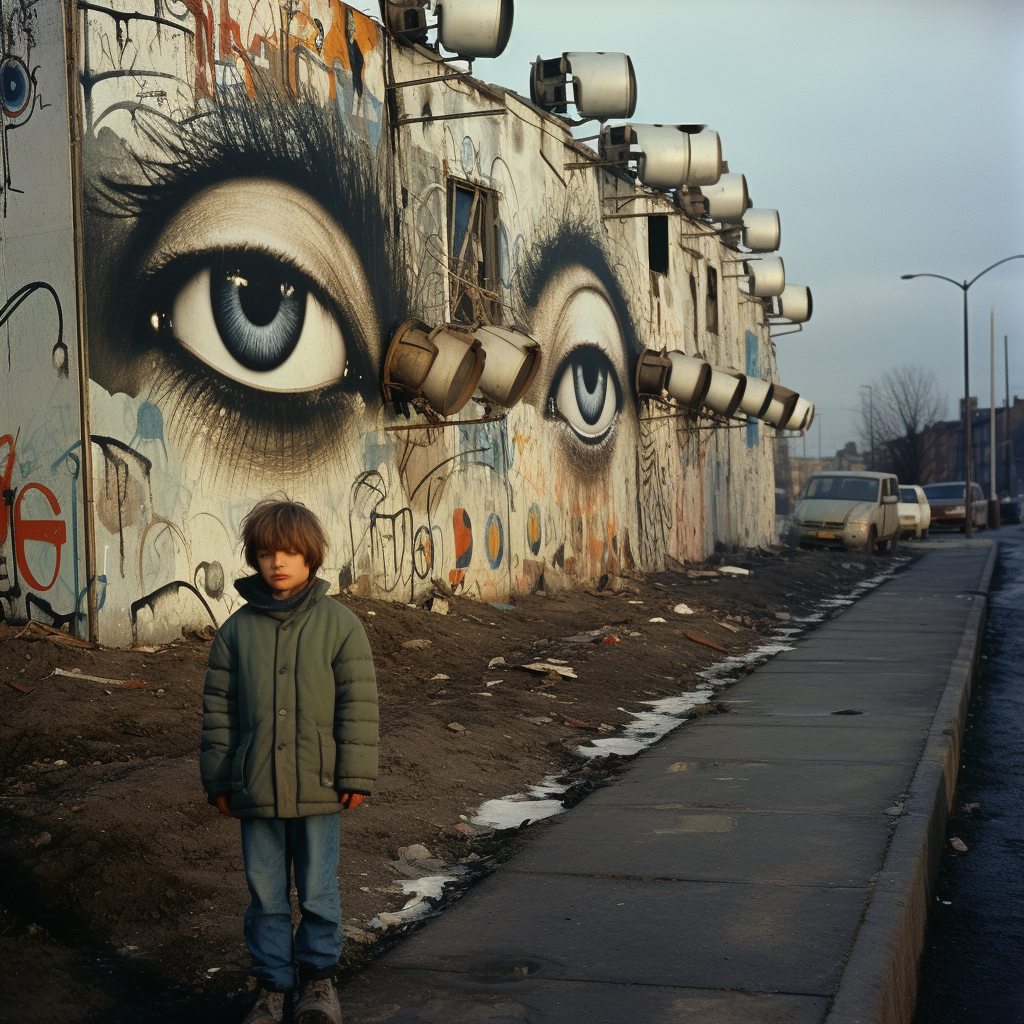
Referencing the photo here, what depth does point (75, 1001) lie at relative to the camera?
123 inches

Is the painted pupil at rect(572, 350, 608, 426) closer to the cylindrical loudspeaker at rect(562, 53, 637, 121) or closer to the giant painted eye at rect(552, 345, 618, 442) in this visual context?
the giant painted eye at rect(552, 345, 618, 442)

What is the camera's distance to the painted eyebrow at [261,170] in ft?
24.6

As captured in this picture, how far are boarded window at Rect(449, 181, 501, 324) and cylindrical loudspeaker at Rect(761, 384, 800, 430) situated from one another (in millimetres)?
10410

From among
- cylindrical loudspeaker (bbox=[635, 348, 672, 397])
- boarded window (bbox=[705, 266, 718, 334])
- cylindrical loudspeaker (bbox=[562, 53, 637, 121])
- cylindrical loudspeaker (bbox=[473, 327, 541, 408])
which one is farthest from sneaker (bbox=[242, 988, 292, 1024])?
boarded window (bbox=[705, 266, 718, 334])

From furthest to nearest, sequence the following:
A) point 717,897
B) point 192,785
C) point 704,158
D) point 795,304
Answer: point 795,304 < point 704,158 < point 192,785 < point 717,897

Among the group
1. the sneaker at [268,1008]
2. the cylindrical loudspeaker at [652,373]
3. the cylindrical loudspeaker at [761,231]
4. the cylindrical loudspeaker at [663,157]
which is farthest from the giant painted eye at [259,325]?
the cylindrical loudspeaker at [761,231]

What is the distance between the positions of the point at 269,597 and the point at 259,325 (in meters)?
5.93

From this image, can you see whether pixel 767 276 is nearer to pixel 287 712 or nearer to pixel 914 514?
pixel 914 514

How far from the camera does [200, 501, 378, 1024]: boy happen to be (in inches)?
116

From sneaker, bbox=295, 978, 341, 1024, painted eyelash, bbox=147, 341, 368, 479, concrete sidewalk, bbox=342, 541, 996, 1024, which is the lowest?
concrete sidewalk, bbox=342, 541, 996, 1024

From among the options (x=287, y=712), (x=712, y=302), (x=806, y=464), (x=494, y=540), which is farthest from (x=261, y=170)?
(x=806, y=464)

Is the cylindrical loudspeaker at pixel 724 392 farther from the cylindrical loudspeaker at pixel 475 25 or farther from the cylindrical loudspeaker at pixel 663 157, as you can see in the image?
the cylindrical loudspeaker at pixel 475 25

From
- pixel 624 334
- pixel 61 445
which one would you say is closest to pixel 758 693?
pixel 61 445

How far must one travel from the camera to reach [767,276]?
80.1 feet
